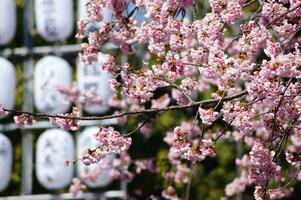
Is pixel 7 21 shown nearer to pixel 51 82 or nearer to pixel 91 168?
pixel 51 82

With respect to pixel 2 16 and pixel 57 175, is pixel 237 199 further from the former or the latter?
pixel 2 16

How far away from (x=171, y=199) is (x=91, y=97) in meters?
2.19

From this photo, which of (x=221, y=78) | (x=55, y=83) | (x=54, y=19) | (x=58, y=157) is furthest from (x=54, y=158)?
(x=221, y=78)

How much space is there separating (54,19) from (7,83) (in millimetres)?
1065

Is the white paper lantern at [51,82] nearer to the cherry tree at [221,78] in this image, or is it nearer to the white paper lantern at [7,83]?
the white paper lantern at [7,83]

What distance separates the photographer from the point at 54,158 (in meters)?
10.3

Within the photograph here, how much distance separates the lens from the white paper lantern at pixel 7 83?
1050 cm

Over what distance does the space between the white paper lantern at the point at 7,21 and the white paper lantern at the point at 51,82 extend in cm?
63

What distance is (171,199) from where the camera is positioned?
26.8ft

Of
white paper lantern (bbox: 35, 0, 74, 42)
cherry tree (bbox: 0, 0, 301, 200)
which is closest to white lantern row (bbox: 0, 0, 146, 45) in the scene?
white paper lantern (bbox: 35, 0, 74, 42)

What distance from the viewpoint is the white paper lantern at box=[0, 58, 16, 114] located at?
34.4ft

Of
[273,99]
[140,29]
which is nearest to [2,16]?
[140,29]

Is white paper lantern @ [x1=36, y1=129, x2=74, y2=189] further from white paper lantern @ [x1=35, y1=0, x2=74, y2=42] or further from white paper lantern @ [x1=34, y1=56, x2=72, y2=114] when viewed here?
white paper lantern @ [x1=35, y1=0, x2=74, y2=42]

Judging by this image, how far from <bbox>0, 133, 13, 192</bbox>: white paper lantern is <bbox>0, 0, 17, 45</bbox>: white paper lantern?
1348mm
